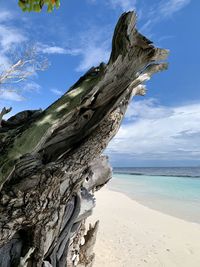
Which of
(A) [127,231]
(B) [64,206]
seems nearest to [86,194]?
(B) [64,206]

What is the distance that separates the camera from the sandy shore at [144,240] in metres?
7.17

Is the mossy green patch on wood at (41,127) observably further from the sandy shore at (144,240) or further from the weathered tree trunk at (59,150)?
the sandy shore at (144,240)

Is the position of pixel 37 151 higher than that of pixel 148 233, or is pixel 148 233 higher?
pixel 37 151

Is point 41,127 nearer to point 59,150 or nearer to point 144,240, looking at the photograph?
point 59,150

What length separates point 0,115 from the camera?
10.1 ft

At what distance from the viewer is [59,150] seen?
3494mm

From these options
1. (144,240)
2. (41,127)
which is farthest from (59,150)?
(144,240)

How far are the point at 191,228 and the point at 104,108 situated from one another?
28.0 ft

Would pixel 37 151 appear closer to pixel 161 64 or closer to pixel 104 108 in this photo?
pixel 104 108

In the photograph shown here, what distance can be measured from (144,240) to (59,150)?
20.3ft

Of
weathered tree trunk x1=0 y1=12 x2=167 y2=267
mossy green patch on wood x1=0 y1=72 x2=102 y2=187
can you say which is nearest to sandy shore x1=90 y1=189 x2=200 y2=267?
weathered tree trunk x1=0 y1=12 x2=167 y2=267

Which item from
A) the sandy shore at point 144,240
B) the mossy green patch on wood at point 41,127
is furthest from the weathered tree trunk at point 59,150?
the sandy shore at point 144,240

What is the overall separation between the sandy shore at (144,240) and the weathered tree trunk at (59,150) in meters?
3.52

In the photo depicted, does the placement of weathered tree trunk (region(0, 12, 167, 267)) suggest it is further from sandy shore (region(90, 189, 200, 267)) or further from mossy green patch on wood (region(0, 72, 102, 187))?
sandy shore (region(90, 189, 200, 267))
